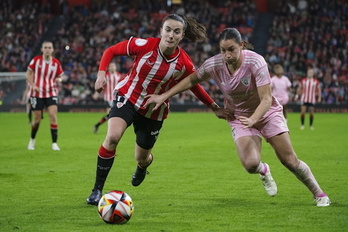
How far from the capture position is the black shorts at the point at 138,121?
26.7 ft

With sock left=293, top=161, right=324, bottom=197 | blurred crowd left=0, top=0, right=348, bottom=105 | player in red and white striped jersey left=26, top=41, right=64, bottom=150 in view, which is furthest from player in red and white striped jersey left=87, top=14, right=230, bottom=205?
blurred crowd left=0, top=0, right=348, bottom=105

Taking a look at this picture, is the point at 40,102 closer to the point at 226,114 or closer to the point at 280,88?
the point at 226,114

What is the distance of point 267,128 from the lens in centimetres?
793

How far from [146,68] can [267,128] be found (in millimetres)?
1560

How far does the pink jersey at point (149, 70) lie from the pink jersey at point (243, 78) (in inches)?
16.9

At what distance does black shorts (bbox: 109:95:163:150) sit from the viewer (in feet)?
26.7

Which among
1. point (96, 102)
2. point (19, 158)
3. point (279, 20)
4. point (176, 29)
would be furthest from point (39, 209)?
point (279, 20)

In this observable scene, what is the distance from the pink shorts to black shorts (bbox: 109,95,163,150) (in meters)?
1.10

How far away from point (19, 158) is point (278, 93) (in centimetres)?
1167

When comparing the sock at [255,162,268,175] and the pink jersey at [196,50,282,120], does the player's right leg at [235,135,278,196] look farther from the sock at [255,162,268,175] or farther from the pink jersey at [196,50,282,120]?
the pink jersey at [196,50,282,120]

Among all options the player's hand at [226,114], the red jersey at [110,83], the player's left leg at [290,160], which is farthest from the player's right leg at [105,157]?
the red jersey at [110,83]

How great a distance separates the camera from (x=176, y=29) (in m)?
8.01

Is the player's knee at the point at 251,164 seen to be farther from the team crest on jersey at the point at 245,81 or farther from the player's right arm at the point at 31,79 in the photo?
the player's right arm at the point at 31,79

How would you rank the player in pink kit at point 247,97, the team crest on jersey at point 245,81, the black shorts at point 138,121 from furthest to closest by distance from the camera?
the black shorts at point 138,121, the team crest on jersey at point 245,81, the player in pink kit at point 247,97
